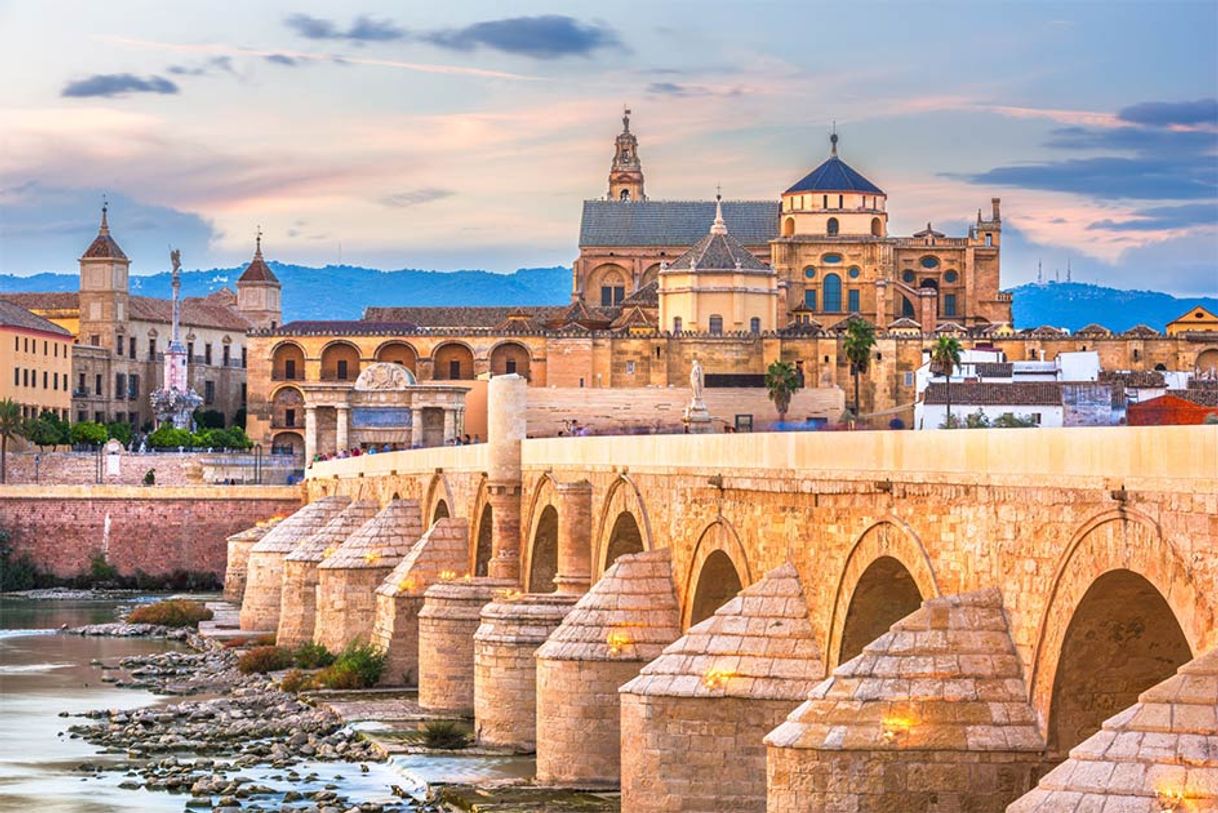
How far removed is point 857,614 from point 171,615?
131ft

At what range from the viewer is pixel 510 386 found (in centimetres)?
3578

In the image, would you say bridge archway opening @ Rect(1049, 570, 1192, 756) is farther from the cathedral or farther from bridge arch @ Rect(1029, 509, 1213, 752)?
the cathedral

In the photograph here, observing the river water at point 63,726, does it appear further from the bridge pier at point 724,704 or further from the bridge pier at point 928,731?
the bridge pier at point 928,731

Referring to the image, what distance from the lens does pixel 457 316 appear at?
4432 inches

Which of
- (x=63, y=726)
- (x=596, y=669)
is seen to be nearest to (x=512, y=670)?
(x=596, y=669)

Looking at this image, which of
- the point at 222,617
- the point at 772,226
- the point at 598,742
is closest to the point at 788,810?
the point at 598,742

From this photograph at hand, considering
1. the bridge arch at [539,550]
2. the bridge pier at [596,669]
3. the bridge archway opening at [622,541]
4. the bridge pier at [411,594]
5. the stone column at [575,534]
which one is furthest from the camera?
the bridge pier at [411,594]

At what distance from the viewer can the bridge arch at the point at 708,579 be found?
2456 cm

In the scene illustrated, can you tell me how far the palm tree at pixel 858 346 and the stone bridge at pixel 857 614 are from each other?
61.6m

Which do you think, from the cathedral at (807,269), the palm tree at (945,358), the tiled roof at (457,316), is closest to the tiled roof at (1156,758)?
the palm tree at (945,358)

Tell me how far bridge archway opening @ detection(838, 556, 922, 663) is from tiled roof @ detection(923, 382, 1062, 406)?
36195 mm

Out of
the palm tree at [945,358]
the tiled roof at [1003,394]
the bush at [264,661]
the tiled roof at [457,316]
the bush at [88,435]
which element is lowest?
the bush at [264,661]

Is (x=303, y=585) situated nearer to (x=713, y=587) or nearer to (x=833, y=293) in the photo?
(x=713, y=587)

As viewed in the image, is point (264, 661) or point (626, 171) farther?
point (626, 171)
